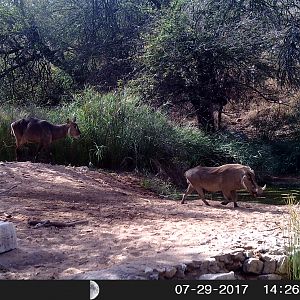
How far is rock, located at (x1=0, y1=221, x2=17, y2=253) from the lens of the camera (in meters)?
6.58

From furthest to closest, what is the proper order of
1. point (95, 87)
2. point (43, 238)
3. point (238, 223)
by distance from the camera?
point (95, 87) → point (238, 223) → point (43, 238)

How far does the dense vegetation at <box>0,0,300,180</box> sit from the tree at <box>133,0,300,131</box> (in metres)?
0.03

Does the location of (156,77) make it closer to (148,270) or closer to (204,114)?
(204,114)

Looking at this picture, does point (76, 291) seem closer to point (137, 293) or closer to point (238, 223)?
point (137, 293)

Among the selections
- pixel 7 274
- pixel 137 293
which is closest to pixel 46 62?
pixel 7 274

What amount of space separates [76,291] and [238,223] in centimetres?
421

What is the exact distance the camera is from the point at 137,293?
4.71 m

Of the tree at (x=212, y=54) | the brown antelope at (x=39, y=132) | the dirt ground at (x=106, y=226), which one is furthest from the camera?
the tree at (x=212, y=54)

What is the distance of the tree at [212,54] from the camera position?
1917 cm

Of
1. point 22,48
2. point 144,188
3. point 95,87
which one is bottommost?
point 144,188

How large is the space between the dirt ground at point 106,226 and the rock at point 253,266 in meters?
0.30

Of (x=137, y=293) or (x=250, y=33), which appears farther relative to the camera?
(x=250, y=33)
